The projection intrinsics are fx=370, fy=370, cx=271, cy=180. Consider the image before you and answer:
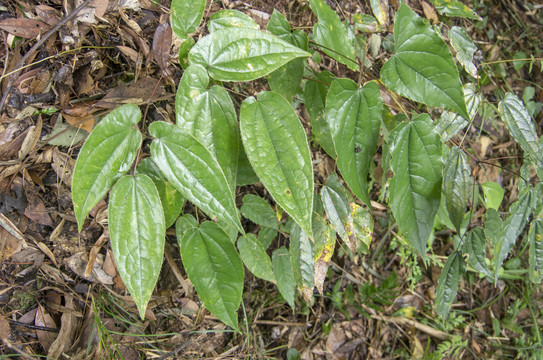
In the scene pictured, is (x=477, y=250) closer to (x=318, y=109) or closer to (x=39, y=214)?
(x=318, y=109)

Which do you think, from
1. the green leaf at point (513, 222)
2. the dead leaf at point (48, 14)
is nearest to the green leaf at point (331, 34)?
the green leaf at point (513, 222)

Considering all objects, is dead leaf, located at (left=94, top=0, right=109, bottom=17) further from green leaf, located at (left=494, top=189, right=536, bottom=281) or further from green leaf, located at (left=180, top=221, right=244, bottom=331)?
green leaf, located at (left=494, top=189, right=536, bottom=281)

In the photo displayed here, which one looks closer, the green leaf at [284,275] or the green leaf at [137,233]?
the green leaf at [137,233]

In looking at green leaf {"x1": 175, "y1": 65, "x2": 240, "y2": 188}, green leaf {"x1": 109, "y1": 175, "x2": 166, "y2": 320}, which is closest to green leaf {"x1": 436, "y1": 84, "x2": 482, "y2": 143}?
green leaf {"x1": 175, "y1": 65, "x2": 240, "y2": 188}

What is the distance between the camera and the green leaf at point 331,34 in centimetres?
126

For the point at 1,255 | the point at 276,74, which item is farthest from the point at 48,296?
the point at 276,74

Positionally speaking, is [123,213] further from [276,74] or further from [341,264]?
[341,264]

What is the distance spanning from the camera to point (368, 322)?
2107 millimetres

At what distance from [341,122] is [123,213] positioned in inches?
28.2

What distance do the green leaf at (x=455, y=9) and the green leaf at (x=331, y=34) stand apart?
0.51m

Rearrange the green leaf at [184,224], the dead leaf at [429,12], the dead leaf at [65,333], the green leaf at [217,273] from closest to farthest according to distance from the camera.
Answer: the green leaf at [217,273] → the green leaf at [184,224] → the dead leaf at [65,333] → the dead leaf at [429,12]

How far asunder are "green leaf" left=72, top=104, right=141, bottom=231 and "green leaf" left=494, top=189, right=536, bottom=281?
1.35m

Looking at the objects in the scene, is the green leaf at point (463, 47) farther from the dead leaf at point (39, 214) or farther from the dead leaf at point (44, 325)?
the dead leaf at point (44, 325)

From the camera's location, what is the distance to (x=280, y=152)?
3.68 ft
